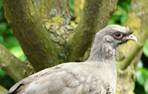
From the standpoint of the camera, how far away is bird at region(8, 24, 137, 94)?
414 cm

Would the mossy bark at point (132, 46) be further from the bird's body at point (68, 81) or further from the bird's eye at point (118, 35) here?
the bird's body at point (68, 81)

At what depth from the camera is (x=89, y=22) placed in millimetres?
4207

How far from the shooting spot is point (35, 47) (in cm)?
431

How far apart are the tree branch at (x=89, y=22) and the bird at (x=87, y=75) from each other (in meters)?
0.08

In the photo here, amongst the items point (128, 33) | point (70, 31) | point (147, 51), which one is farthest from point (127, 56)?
point (147, 51)

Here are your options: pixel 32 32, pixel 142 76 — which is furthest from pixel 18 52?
pixel 32 32

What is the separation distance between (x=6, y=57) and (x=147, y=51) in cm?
148

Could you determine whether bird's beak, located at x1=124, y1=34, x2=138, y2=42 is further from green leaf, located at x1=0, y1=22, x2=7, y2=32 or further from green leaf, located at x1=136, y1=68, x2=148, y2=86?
green leaf, located at x1=0, y1=22, x2=7, y2=32

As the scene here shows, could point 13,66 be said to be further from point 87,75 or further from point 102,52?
point 102,52

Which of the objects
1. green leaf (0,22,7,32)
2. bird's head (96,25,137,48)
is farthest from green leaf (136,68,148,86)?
bird's head (96,25,137,48)

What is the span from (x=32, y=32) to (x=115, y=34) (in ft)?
1.83

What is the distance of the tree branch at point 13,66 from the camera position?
439cm

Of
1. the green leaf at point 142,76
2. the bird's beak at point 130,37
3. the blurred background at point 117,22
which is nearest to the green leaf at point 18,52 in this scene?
the blurred background at point 117,22

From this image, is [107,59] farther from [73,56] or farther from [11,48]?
[11,48]
